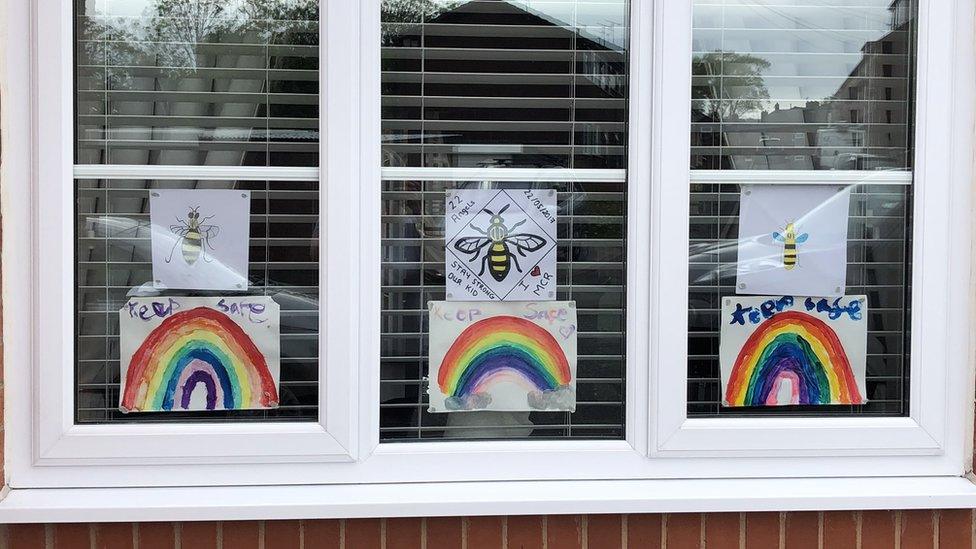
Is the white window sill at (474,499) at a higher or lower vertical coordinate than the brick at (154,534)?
higher

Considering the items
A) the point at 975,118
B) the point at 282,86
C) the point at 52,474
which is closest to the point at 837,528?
the point at 975,118

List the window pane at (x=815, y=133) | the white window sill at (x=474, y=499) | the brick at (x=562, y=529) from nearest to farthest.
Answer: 1. the white window sill at (x=474, y=499)
2. the brick at (x=562, y=529)
3. the window pane at (x=815, y=133)

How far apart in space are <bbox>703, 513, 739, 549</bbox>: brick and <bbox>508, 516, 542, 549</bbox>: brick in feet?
1.56

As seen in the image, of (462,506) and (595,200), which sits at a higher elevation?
(595,200)

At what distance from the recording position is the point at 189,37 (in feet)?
8.09

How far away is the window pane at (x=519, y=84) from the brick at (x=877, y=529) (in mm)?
1234

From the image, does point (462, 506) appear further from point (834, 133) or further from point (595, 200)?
point (834, 133)

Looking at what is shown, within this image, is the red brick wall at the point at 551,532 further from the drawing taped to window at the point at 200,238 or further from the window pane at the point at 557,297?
the drawing taped to window at the point at 200,238

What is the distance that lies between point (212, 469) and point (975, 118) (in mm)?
2380

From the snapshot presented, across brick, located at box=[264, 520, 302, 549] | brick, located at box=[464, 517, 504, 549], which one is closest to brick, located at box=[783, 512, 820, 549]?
brick, located at box=[464, 517, 504, 549]

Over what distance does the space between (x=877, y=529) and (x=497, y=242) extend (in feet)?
4.44

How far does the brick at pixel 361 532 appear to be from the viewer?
2.41m

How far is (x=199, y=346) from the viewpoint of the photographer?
→ 2488mm

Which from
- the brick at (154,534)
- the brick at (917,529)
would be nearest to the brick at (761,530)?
the brick at (917,529)
